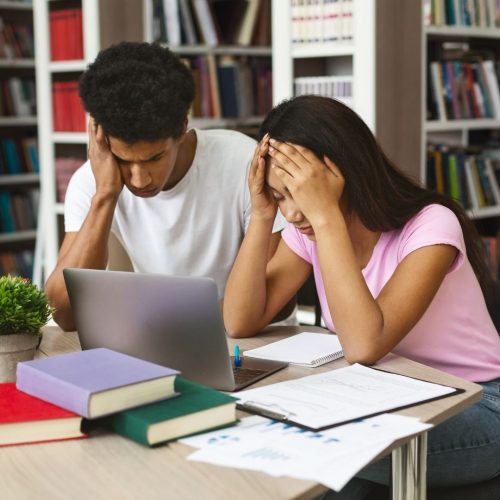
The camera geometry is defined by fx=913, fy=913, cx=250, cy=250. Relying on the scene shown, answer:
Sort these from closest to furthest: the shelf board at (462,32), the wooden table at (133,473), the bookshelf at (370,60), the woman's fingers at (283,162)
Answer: the wooden table at (133,473), the woman's fingers at (283,162), the bookshelf at (370,60), the shelf board at (462,32)

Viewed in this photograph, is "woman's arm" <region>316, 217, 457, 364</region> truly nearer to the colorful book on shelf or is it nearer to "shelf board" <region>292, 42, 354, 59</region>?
the colorful book on shelf

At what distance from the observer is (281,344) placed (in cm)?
170

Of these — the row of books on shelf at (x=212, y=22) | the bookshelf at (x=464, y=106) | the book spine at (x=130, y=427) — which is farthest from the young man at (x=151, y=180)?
the row of books on shelf at (x=212, y=22)

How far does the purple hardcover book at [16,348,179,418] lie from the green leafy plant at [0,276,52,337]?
0.49 ft

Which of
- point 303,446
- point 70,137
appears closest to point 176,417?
point 303,446

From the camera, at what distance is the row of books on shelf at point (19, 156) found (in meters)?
5.33

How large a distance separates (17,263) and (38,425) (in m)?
4.36

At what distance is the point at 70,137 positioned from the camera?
13.6 ft

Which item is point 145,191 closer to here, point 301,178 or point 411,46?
point 301,178

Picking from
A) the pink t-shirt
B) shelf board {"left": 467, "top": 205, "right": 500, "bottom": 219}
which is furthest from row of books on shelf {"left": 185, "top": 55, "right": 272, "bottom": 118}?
the pink t-shirt

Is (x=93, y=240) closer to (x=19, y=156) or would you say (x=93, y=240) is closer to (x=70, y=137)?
(x=70, y=137)

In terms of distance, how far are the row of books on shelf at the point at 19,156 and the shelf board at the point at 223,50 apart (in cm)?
149

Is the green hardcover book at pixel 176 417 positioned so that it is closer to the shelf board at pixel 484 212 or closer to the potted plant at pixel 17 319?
the potted plant at pixel 17 319

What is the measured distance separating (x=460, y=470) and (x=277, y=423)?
1.45 feet
